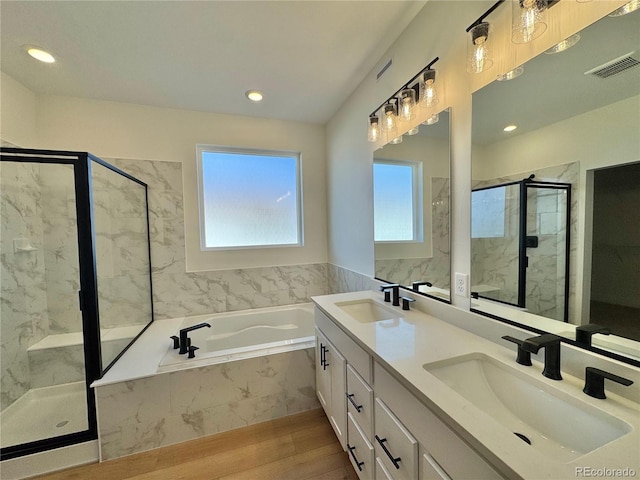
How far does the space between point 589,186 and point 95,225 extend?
108 inches

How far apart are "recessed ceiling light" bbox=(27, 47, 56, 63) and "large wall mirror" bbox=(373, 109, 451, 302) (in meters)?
2.49

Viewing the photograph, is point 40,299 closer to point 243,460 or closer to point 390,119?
point 243,460

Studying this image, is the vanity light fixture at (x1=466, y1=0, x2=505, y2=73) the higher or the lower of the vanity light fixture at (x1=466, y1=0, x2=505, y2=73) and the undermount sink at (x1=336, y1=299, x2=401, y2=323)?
the higher

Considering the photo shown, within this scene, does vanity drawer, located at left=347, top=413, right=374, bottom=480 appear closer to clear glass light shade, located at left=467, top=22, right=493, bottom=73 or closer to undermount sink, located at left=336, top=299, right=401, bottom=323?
undermount sink, located at left=336, top=299, right=401, bottom=323

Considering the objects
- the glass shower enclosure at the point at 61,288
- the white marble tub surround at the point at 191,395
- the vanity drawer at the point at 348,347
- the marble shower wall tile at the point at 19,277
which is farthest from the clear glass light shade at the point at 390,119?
the marble shower wall tile at the point at 19,277

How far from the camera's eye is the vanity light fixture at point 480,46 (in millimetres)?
1090

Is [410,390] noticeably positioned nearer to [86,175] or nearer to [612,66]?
[612,66]

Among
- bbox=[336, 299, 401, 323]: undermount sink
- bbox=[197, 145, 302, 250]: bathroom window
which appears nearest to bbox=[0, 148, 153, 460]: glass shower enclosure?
bbox=[197, 145, 302, 250]: bathroom window

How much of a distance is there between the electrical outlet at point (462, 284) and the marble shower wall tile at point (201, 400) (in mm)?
1224

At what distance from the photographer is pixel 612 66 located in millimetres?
782

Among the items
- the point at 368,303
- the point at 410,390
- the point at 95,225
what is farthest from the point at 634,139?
the point at 95,225

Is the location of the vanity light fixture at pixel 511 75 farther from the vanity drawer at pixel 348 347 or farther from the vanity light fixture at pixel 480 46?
the vanity drawer at pixel 348 347

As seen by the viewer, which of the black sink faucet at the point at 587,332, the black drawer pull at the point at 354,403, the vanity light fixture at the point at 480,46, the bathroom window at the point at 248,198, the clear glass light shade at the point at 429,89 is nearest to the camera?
the black sink faucet at the point at 587,332

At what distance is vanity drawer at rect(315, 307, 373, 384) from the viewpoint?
3.78 feet
